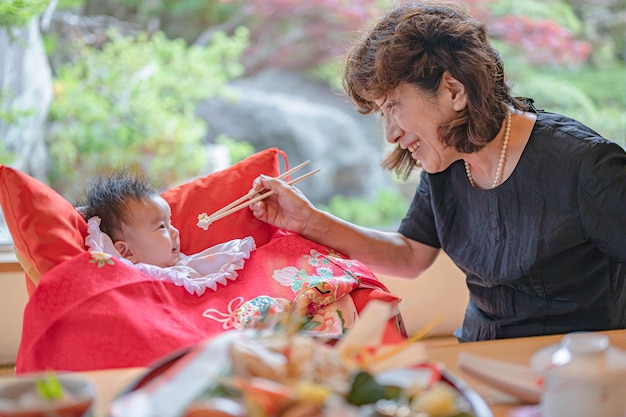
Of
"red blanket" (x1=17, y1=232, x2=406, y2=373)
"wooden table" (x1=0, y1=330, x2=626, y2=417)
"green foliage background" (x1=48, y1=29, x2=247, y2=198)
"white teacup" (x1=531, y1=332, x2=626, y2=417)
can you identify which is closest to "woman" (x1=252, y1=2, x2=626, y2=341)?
"red blanket" (x1=17, y1=232, x2=406, y2=373)

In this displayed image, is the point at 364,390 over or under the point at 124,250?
over

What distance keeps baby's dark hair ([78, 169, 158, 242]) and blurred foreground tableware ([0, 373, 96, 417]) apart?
867 mm

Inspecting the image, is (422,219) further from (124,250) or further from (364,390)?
(364,390)

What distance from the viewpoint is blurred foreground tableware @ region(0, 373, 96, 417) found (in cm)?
88

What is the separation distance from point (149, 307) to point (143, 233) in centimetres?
31

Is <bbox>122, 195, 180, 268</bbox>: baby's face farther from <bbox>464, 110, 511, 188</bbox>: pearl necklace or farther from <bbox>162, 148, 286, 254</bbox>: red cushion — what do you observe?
<bbox>464, 110, 511, 188</bbox>: pearl necklace

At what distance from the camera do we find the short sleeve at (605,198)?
1.66m

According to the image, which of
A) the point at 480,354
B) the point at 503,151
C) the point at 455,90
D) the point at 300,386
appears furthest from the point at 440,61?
the point at 300,386

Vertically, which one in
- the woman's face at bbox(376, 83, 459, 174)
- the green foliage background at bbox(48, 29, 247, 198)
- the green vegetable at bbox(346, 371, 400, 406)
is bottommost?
the green foliage background at bbox(48, 29, 247, 198)

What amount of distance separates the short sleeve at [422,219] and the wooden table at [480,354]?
2.48 ft

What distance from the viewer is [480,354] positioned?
130 centimetres

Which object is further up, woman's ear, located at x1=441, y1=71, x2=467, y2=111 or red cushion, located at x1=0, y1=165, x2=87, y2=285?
woman's ear, located at x1=441, y1=71, x2=467, y2=111

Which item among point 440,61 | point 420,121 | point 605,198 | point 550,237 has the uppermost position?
point 440,61

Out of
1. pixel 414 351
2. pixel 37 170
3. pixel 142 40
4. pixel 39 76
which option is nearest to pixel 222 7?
pixel 142 40
